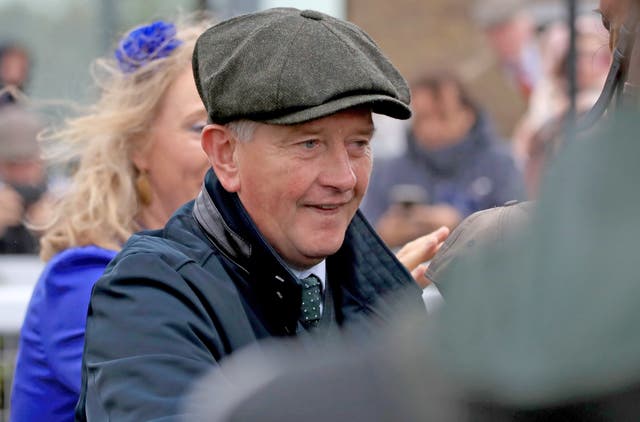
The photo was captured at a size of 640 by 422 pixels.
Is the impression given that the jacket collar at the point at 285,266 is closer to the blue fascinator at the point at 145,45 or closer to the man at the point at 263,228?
the man at the point at 263,228

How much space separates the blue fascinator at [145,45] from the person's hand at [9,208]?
2.82 meters

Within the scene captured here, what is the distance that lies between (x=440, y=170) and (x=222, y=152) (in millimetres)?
3817

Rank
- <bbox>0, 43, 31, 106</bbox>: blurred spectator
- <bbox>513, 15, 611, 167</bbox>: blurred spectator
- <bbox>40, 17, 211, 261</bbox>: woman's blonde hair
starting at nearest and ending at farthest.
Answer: <bbox>40, 17, 211, 261</bbox>: woman's blonde hair, <bbox>513, 15, 611, 167</bbox>: blurred spectator, <bbox>0, 43, 31, 106</bbox>: blurred spectator

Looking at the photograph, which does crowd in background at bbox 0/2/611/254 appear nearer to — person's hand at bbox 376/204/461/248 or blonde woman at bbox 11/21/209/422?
person's hand at bbox 376/204/461/248

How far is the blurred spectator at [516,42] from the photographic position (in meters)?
6.64

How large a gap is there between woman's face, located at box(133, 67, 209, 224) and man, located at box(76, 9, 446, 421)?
2.79 ft

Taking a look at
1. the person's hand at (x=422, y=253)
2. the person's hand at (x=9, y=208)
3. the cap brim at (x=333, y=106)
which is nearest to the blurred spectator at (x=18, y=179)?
the person's hand at (x=9, y=208)

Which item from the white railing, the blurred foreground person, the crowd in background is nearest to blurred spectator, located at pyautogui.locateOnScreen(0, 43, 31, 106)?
the crowd in background

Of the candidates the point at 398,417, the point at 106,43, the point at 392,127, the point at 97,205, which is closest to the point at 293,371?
the point at 398,417

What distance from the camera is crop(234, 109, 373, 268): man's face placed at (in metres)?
2.00

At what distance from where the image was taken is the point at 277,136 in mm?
1995

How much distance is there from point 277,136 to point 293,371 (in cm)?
115

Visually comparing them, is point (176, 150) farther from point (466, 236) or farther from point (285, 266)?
point (466, 236)

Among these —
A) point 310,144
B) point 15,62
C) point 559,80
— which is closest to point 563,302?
point 310,144
